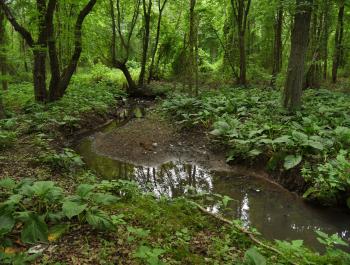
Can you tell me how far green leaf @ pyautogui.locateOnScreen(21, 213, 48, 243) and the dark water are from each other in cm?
265

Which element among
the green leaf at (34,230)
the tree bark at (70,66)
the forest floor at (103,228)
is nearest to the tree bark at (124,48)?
the tree bark at (70,66)

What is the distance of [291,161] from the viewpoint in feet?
21.7

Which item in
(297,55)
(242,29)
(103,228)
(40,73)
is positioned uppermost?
(242,29)

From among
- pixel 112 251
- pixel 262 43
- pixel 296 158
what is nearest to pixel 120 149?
pixel 296 158

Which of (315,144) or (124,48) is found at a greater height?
(124,48)

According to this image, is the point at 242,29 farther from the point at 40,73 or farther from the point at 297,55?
the point at 40,73

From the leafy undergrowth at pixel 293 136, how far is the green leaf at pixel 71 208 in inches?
171

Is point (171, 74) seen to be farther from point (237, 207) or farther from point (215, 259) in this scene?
point (215, 259)

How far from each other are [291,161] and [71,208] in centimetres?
479

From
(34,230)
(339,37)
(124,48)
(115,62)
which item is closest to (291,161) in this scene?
(34,230)

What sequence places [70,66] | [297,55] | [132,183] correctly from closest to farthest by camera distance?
[132,183] → [297,55] → [70,66]

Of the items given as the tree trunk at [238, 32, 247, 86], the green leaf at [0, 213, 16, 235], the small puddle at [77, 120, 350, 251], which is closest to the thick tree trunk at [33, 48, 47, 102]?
the small puddle at [77, 120, 350, 251]

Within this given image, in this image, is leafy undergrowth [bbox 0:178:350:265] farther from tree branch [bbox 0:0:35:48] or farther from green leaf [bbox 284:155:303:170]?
tree branch [bbox 0:0:35:48]

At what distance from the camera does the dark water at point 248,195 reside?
5.16 m
